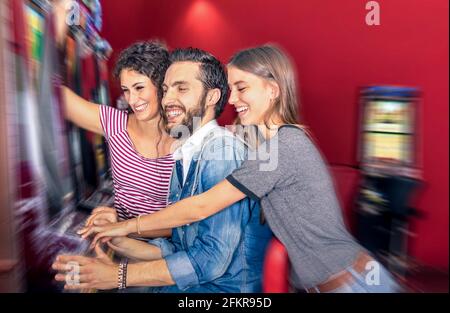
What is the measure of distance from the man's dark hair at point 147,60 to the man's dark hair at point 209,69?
39 mm

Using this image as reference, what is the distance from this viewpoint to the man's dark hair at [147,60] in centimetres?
151

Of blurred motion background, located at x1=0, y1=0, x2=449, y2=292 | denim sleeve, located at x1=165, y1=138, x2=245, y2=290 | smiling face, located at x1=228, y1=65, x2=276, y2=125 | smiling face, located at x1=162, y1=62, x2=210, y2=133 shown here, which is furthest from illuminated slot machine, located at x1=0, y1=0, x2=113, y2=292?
smiling face, located at x1=228, y1=65, x2=276, y2=125

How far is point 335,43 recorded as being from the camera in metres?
1.56

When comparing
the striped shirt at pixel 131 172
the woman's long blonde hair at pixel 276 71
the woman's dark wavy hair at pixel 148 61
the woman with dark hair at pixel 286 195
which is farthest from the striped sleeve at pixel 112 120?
the woman's long blonde hair at pixel 276 71

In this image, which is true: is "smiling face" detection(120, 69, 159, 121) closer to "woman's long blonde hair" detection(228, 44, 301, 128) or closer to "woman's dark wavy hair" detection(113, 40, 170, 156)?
"woman's dark wavy hair" detection(113, 40, 170, 156)

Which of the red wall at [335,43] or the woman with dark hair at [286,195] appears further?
the red wall at [335,43]

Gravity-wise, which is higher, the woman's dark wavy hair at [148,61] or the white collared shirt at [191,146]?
the woman's dark wavy hair at [148,61]

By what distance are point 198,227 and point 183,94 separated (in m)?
0.46

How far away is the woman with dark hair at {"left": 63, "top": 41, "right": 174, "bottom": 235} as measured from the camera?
153 centimetres

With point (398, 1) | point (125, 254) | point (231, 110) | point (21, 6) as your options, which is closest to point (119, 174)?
point (125, 254)

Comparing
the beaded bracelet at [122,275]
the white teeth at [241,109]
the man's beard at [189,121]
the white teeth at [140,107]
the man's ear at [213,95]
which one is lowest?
the beaded bracelet at [122,275]

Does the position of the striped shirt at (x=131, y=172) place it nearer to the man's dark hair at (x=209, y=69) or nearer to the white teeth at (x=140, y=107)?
the white teeth at (x=140, y=107)

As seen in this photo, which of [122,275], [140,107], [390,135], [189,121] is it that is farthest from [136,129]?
[390,135]
